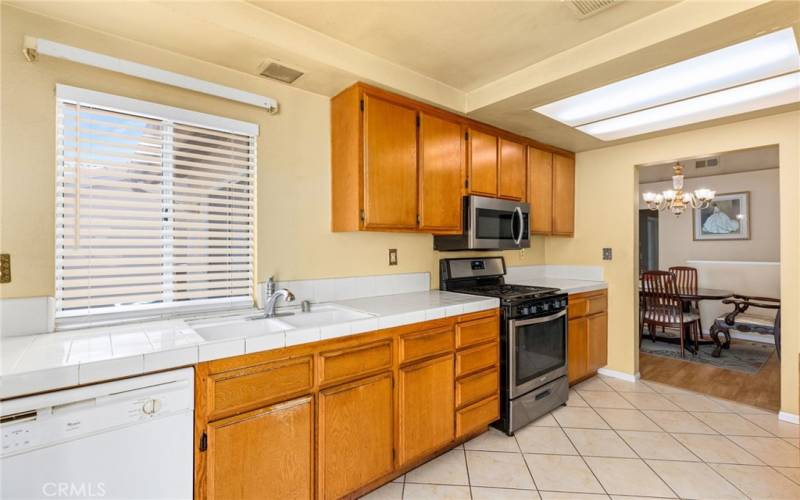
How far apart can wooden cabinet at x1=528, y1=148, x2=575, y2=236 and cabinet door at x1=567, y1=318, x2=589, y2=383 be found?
0.89 metres

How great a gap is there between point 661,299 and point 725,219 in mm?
2492

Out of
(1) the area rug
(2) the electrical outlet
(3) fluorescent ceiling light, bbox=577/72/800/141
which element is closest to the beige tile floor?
(1) the area rug

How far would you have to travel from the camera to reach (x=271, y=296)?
204 centimetres

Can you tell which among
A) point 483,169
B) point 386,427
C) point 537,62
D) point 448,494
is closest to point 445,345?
point 386,427

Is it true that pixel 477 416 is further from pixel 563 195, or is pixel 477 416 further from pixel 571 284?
pixel 563 195

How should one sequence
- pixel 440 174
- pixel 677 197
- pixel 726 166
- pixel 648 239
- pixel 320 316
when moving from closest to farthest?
pixel 320 316, pixel 440 174, pixel 677 197, pixel 726 166, pixel 648 239

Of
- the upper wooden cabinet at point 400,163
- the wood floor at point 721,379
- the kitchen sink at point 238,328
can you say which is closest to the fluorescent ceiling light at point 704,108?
the upper wooden cabinet at point 400,163

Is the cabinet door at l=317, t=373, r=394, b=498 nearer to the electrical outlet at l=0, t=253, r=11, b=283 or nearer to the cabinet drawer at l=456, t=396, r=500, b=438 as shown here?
the cabinet drawer at l=456, t=396, r=500, b=438

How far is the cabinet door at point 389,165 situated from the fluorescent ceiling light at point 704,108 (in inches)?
65.2

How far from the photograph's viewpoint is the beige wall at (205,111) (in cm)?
154

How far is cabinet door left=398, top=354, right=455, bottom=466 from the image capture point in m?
2.00

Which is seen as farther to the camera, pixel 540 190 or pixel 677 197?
pixel 677 197

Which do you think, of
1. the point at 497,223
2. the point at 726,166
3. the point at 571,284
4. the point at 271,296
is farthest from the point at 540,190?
the point at 726,166

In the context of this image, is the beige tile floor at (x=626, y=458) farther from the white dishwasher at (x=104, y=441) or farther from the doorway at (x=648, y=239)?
the doorway at (x=648, y=239)
